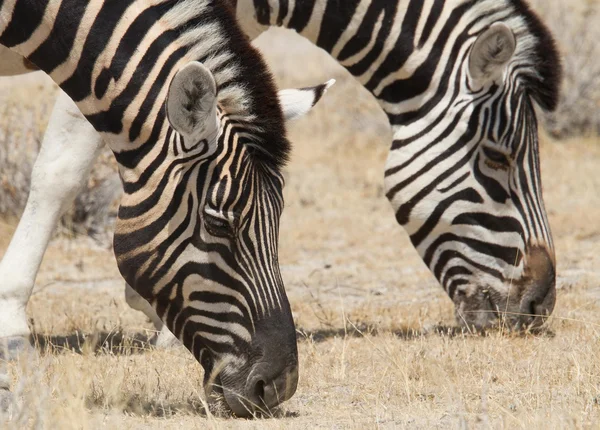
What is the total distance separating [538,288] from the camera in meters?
6.01

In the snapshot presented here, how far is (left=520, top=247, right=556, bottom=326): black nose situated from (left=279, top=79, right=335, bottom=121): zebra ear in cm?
197

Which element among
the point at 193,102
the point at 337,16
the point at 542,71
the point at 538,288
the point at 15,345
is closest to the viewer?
the point at 193,102

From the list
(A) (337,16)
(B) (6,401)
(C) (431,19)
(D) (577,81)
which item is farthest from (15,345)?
(D) (577,81)

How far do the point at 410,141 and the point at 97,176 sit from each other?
4283 millimetres

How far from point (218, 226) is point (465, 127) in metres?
2.50

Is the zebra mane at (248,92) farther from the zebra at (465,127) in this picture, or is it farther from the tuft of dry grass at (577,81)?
the tuft of dry grass at (577,81)

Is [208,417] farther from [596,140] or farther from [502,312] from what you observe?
[596,140]

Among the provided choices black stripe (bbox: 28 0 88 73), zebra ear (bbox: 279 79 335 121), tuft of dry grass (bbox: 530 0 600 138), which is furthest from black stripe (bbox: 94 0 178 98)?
tuft of dry grass (bbox: 530 0 600 138)

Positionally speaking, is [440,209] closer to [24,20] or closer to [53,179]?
[53,179]

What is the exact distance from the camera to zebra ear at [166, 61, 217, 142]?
3934 millimetres

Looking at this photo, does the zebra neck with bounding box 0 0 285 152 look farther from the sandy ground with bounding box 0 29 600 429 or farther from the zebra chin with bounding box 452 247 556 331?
the zebra chin with bounding box 452 247 556 331

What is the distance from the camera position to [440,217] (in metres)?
6.17

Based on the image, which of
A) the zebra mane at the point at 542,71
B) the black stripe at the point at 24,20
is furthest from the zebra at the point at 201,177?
the zebra mane at the point at 542,71

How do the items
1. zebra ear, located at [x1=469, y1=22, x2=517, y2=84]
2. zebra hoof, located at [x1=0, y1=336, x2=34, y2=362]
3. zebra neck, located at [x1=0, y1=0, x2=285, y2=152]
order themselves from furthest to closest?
zebra ear, located at [x1=469, y1=22, x2=517, y2=84] → zebra hoof, located at [x1=0, y1=336, x2=34, y2=362] → zebra neck, located at [x1=0, y1=0, x2=285, y2=152]
